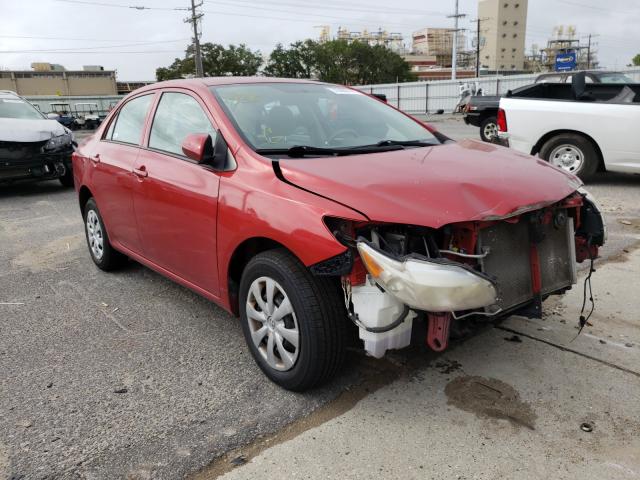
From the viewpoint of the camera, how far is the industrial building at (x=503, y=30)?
11435 cm

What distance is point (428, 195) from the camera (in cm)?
251

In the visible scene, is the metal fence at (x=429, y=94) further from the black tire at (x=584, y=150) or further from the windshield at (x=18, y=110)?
the windshield at (x=18, y=110)

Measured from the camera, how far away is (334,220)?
2504 millimetres

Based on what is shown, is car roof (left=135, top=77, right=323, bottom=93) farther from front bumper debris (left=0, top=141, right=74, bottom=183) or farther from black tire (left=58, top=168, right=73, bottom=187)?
black tire (left=58, top=168, right=73, bottom=187)

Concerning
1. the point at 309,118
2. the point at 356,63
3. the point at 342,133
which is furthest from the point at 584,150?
the point at 356,63

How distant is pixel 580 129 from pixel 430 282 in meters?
6.47

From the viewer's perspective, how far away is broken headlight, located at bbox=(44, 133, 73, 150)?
9.11m

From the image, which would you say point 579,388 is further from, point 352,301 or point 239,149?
point 239,149

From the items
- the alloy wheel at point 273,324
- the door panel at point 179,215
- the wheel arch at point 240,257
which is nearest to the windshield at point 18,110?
the door panel at point 179,215

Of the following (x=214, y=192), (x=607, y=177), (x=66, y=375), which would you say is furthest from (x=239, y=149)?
(x=607, y=177)

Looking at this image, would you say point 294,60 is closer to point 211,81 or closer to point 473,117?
point 473,117

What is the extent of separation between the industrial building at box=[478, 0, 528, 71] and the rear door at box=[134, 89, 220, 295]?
121m

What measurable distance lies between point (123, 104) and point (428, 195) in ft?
10.5

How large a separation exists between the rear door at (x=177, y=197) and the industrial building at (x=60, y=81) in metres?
80.5
